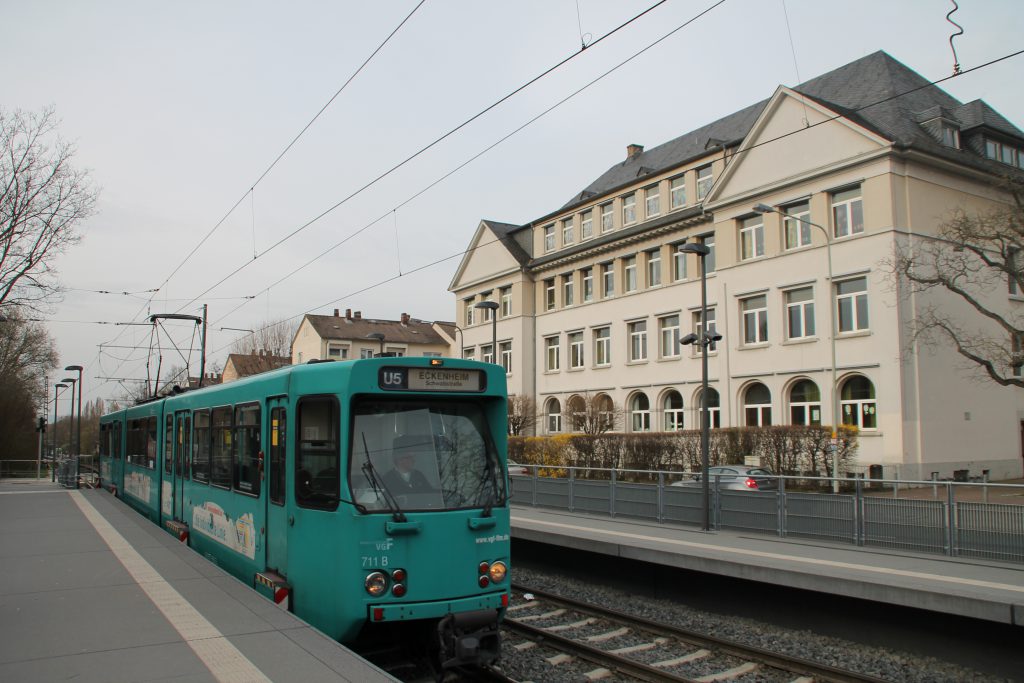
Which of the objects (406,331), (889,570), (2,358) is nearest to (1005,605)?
(889,570)

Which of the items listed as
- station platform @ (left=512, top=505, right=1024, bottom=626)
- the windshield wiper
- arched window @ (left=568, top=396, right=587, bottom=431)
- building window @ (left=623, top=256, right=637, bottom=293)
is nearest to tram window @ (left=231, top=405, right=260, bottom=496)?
the windshield wiper

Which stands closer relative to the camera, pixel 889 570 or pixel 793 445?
pixel 889 570

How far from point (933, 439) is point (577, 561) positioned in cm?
2037

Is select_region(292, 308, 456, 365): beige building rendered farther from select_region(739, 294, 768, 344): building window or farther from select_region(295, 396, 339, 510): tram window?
select_region(295, 396, 339, 510): tram window

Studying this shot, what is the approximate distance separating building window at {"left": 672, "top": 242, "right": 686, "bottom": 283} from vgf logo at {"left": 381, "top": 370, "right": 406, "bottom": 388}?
111ft

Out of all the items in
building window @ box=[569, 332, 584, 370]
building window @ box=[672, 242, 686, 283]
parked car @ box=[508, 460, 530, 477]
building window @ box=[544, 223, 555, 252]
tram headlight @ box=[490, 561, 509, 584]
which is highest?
building window @ box=[544, 223, 555, 252]

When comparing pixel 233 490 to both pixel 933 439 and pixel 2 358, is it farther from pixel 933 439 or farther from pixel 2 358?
pixel 2 358

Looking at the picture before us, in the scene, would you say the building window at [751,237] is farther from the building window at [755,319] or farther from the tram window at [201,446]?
the tram window at [201,446]

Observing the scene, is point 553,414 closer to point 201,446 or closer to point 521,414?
point 521,414

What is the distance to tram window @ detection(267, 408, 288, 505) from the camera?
8094 mm

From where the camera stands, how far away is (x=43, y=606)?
316 inches

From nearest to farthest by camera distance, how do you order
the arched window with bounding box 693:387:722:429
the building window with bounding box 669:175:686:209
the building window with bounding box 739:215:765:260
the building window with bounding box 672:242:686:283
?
the building window with bounding box 739:215:765:260 → the arched window with bounding box 693:387:722:429 → the building window with bounding box 672:242:686:283 → the building window with bounding box 669:175:686:209

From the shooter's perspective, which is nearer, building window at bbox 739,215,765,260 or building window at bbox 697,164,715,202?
building window at bbox 739,215,765,260

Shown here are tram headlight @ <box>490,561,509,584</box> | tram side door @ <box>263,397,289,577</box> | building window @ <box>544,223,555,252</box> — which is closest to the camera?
tram headlight @ <box>490,561,509,584</box>
